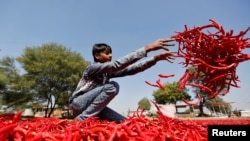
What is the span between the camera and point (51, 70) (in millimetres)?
49438

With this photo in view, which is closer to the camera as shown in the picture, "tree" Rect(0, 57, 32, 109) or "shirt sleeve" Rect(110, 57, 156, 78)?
"shirt sleeve" Rect(110, 57, 156, 78)

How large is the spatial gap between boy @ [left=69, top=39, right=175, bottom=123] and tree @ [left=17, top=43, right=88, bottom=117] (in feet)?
148

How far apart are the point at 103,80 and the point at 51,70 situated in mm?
46952

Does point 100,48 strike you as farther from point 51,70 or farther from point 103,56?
point 51,70

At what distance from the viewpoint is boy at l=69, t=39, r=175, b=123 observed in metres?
3.21

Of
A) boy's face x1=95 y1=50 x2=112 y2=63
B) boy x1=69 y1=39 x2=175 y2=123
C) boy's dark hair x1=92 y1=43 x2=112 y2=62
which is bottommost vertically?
boy x1=69 y1=39 x2=175 y2=123

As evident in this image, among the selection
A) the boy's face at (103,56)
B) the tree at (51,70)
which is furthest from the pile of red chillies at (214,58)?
the tree at (51,70)

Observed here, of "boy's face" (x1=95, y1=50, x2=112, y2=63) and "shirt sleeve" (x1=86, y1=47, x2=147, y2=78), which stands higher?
"boy's face" (x1=95, y1=50, x2=112, y2=63)

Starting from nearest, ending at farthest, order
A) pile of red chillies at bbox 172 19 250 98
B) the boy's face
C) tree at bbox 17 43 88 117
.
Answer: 1. pile of red chillies at bbox 172 19 250 98
2. the boy's face
3. tree at bbox 17 43 88 117

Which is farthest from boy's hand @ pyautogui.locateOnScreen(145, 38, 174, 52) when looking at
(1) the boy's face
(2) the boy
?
(1) the boy's face

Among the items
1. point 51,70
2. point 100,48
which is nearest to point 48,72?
point 51,70

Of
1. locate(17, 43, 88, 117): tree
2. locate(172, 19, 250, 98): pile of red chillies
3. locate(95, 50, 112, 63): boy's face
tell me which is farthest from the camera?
locate(17, 43, 88, 117): tree

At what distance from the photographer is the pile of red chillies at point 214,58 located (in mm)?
3002

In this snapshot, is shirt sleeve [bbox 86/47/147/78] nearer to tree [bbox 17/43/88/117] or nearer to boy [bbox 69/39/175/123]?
boy [bbox 69/39/175/123]
